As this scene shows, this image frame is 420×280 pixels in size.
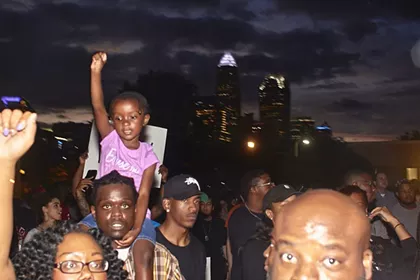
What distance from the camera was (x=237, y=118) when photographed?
41094 millimetres

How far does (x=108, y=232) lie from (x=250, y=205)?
3329 mm

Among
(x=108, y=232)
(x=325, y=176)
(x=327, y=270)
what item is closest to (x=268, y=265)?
(x=327, y=270)

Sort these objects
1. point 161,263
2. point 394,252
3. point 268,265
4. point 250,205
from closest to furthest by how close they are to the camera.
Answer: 1. point 268,265
2. point 161,263
3. point 394,252
4. point 250,205

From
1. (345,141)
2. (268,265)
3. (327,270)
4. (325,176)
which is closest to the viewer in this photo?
(327,270)

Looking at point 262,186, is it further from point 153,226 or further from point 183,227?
point 153,226

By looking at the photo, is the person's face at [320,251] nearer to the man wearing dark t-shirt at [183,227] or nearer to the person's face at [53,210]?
the man wearing dark t-shirt at [183,227]

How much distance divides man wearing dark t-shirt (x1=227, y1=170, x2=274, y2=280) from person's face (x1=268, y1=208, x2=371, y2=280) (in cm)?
458

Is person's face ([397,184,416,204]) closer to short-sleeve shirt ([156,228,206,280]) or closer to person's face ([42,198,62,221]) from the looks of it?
short-sleeve shirt ([156,228,206,280])

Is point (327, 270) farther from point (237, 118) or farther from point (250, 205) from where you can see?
point (237, 118)

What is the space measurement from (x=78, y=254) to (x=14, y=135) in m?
0.75

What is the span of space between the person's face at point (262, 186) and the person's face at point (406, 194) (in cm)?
214

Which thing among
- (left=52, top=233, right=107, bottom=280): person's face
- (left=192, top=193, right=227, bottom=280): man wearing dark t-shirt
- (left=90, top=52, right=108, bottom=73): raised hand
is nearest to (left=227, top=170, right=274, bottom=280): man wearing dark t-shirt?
(left=192, top=193, right=227, bottom=280): man wearing dark t-shirt

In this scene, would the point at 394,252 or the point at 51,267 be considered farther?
the point at 394,252

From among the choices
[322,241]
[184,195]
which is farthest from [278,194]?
[322,241]
